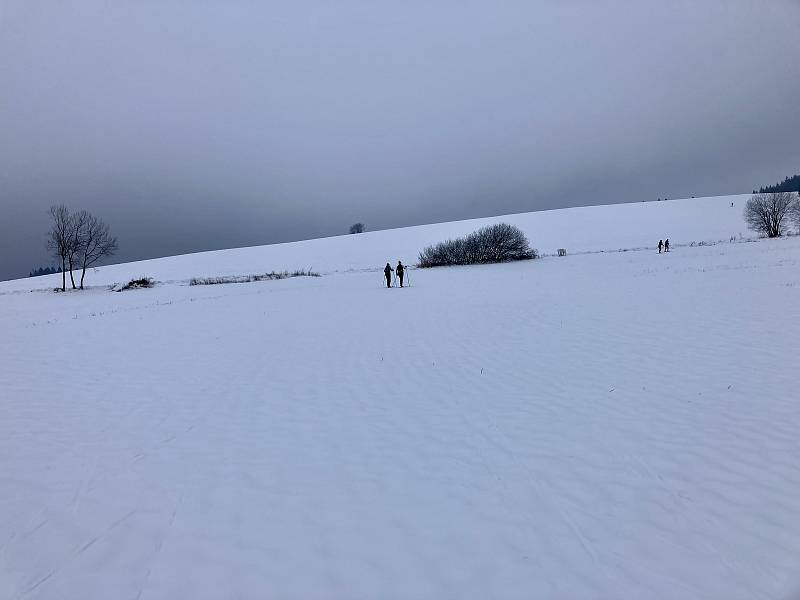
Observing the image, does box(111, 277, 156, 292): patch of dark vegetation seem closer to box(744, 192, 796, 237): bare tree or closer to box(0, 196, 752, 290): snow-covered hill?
box(0, 196, 752, 290): snow-covered hill

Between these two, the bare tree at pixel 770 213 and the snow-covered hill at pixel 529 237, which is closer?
the bare tree at pixel 770 213

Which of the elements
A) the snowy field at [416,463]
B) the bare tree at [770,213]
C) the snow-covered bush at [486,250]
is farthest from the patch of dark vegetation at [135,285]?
the bare tree at [770,213]

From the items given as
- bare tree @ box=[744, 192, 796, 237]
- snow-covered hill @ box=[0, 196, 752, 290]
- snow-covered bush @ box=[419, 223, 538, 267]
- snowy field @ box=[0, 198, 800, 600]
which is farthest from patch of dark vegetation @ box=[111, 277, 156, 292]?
bare tree @ box=[744, 192, 796, 237]

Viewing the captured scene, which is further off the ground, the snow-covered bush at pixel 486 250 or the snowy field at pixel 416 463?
the snow-covered bush at pixel 486 250

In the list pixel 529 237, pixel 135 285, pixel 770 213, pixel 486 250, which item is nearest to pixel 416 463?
pixel 486 250

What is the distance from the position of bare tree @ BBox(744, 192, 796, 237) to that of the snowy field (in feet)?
143

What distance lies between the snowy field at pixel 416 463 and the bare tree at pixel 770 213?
43.5 metres

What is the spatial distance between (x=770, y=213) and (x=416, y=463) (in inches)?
2239

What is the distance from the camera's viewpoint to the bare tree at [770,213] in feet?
134

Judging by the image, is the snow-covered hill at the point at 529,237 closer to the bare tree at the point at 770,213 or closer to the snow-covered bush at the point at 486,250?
the bare tree at the point at 770,213

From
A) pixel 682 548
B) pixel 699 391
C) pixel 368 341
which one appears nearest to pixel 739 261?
pixel 699 391

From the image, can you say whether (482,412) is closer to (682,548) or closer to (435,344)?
(682,548)

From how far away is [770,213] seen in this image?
135ft

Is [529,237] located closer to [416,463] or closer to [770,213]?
[770,213]
